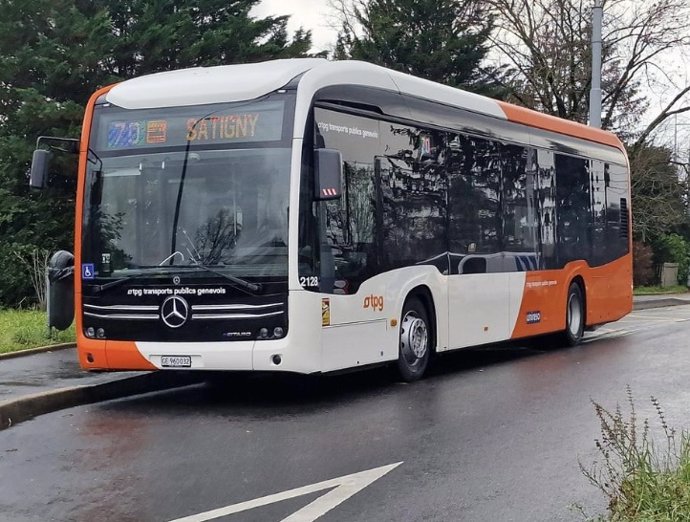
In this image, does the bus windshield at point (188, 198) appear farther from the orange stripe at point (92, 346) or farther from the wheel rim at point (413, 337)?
the wheel rim at point (413, 337)

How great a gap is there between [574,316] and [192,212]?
850cm

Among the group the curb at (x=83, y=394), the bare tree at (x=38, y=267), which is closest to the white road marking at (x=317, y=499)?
the curb at (x=83, y=394)

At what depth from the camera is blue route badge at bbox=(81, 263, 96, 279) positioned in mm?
10539

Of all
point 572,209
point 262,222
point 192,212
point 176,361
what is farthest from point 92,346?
point 572,209

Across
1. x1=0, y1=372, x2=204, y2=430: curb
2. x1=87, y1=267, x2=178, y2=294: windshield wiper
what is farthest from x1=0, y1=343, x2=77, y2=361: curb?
x1=87, y1=267, x2=178, y2=294: windshield wiper

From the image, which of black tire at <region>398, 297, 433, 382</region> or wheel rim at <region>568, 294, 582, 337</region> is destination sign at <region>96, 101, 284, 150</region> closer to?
black tire at <region>398, 297, 433, 382</region>

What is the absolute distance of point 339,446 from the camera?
8.37 meters

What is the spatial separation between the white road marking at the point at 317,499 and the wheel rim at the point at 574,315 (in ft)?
31.8

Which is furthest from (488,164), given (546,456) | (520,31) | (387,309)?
(520,31)

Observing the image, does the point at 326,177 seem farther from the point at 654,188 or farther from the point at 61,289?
the point at 654,188

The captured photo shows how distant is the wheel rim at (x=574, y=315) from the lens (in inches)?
657

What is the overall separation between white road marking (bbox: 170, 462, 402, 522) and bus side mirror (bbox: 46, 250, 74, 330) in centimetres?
675

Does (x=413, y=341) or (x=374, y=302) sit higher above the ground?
(x=374, y=302)

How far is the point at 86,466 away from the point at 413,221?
17.6 feet
